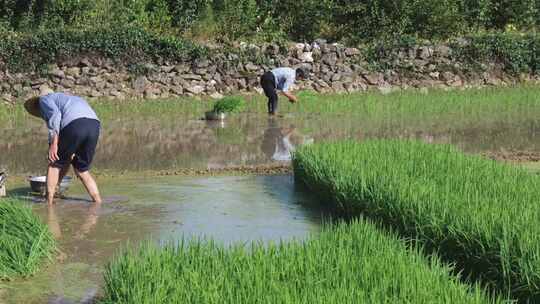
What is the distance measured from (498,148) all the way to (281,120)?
161 inches

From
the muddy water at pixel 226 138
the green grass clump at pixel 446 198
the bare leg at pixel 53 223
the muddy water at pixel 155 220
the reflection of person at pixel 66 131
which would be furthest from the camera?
the muddy water at pixel 226 138

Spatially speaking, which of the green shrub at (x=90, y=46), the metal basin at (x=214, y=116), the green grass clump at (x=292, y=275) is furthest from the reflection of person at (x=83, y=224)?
the green shrub at (x=90, y=46)

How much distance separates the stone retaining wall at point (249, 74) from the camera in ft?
55.9

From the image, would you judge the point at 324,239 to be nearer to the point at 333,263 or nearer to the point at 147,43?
the point at 333,263

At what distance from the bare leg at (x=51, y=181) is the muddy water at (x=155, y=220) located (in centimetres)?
11

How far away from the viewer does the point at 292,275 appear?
13.6ft

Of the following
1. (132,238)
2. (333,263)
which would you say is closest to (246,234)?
(132,238)

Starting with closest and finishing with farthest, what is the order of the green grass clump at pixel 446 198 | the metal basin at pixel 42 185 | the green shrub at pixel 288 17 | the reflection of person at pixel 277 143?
1. the green grass clump at pixel 446 198
2. the metal basin at pixel 42 185
3. the reflection of person at pixel 277 143
4. the green shrub at pixel 288 17

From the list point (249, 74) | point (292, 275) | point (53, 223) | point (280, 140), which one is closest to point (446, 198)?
point (292, 275)

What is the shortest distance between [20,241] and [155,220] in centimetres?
142

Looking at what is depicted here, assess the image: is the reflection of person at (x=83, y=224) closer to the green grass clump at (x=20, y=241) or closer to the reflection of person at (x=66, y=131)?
the reflection of person at (x=66, y=131)

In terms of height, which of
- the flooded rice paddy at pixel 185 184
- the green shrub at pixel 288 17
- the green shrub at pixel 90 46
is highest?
the green shrub at pixel 288 17

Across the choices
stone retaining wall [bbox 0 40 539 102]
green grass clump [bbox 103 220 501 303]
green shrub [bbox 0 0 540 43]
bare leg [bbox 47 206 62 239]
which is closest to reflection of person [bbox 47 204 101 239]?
bare leg [bbox 47 206 62 239]

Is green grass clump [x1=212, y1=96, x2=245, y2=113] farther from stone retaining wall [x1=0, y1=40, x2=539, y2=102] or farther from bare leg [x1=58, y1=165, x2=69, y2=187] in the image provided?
bare leg [x1=58, y1=165, x2=69, y2=187]
